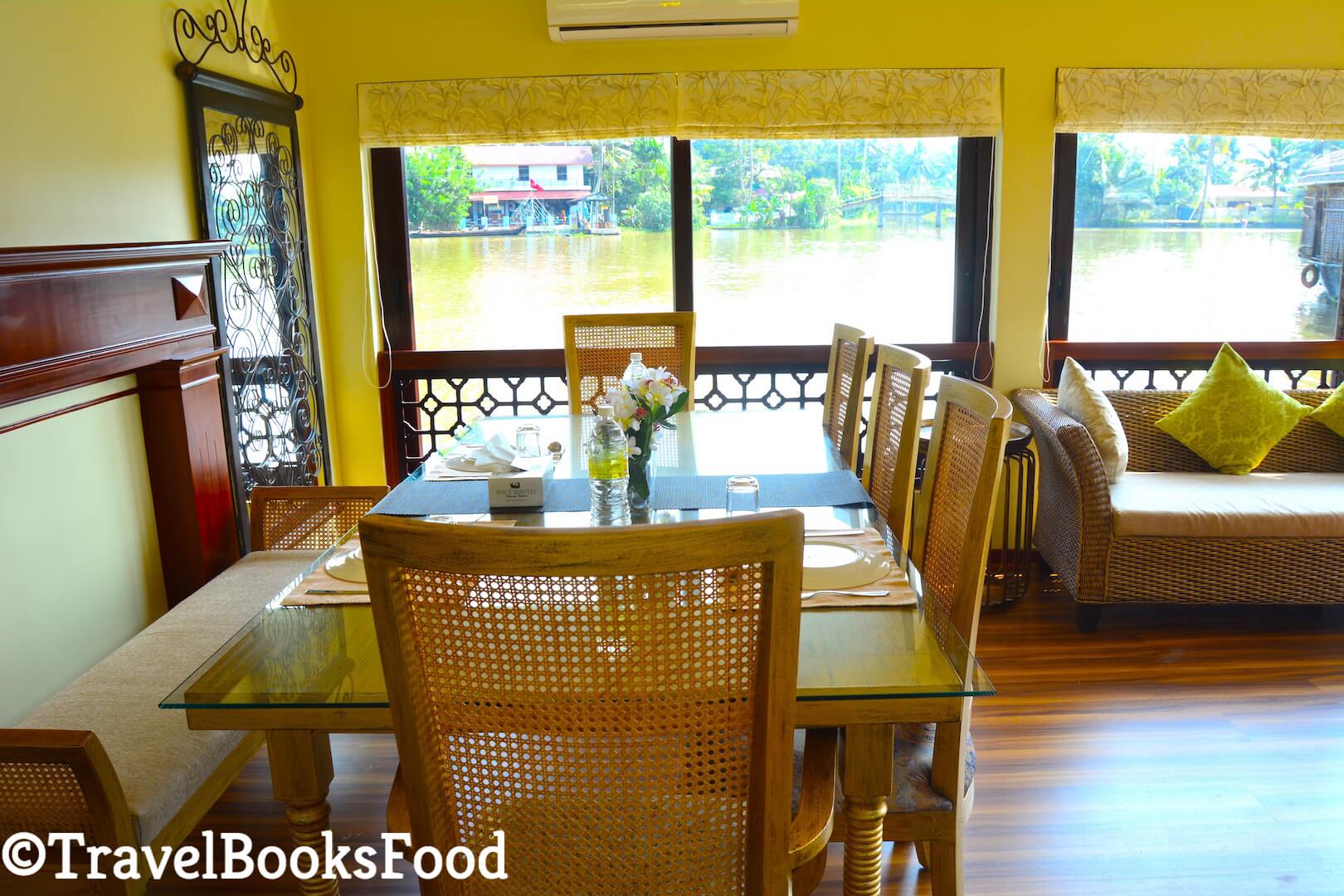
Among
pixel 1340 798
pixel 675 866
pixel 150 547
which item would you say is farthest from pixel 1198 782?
pixel 150 547

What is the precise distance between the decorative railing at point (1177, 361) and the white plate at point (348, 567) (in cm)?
Result: 308

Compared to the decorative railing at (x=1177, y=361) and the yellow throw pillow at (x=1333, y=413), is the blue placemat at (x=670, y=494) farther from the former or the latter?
the yellow throw pillow at (x=1333, y=413)

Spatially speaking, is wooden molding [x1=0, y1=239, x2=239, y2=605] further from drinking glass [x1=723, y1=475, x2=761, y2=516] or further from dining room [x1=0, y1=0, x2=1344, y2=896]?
drinking glass [x1=723, y1=475, x2=761, y2=516]

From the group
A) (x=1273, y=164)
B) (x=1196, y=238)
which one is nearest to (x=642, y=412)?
(x=1196, y=238)

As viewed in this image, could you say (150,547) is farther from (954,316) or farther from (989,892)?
(954,316)

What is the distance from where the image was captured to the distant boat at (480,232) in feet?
13.8

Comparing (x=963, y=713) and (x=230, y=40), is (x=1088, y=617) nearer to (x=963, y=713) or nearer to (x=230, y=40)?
(x=963, y=713)

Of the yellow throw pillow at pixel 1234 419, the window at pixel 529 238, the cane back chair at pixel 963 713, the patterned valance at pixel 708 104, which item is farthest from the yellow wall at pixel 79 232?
the yellow throw pillow at pixel 1234 419

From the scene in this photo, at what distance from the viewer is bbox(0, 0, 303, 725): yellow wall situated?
236 centimetres

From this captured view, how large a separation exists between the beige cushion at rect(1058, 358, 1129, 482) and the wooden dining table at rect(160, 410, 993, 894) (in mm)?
2005

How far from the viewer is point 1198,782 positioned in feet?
8.39

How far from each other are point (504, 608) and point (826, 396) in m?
2.34

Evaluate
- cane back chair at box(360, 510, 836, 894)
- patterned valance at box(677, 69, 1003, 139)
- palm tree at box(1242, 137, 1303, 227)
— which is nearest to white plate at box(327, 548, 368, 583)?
cane back chair at box(360, 510, 836, 894)

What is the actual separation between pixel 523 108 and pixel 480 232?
54 cm
